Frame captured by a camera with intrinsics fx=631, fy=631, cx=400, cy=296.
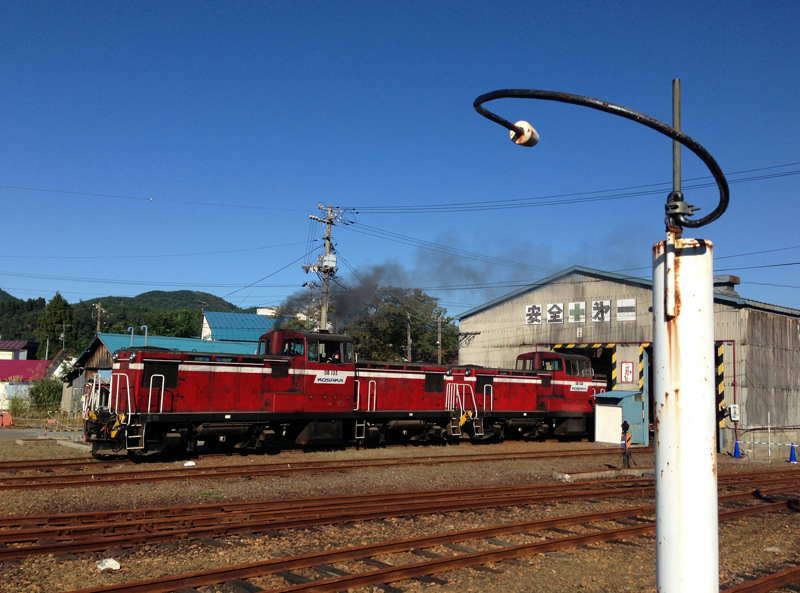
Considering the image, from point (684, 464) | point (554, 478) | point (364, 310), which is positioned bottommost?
point (554, 478)

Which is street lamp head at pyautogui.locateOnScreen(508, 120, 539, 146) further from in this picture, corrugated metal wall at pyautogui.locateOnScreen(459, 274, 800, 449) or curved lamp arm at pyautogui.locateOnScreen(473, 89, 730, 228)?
corrugated metal wall at pyautogui.locateOnScreen(459, 274, 800, 449)

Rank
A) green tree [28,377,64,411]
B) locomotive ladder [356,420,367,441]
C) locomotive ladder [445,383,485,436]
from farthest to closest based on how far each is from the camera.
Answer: green tree [28,377,64,411] < locomotive ladder [445,383,485,436] < locomotive ladder [356,420,367,441]

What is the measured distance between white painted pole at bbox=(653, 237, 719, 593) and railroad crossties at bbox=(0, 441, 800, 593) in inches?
142

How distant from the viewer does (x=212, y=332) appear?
206 feet

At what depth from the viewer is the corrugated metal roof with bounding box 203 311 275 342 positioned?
63.8m

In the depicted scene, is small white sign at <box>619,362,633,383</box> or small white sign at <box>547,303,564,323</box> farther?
small white sign at <box>547,303,564,323</box>

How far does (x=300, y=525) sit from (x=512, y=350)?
28310 mm

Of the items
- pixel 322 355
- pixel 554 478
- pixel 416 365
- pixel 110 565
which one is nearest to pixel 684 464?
pixel 110 565

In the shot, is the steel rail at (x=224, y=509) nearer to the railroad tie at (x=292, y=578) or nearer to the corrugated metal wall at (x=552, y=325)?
the railroad tie at (x=292, y=578)

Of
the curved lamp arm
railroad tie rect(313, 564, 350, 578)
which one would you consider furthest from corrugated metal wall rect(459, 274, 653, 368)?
the curved lamp arm

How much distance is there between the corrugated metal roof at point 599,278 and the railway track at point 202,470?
1290 cm

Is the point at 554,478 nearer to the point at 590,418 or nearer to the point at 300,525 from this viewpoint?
the point at 300,525

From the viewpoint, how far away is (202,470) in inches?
627

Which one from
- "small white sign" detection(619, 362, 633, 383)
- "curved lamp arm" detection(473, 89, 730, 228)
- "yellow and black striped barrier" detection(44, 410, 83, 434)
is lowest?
"yellow and black striped barrier" detection(44, 410, 83, 434)
